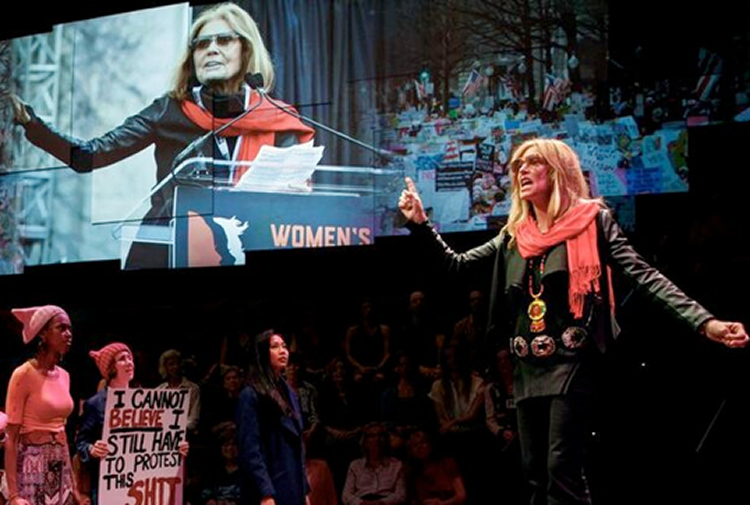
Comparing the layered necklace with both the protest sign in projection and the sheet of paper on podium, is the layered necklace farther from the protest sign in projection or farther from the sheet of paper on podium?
the sheet of paper on podium

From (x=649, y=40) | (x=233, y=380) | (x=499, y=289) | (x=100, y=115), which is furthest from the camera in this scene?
(x=100, y=115)

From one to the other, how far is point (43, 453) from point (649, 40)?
18.8 ft

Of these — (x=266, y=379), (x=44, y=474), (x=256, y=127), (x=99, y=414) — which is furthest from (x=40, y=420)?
(x=256, y=127)

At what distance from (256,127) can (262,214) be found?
86 centimetres

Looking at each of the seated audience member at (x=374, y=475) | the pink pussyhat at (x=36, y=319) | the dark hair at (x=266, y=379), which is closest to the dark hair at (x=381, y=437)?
the seated audience member at (x=374, y=475)

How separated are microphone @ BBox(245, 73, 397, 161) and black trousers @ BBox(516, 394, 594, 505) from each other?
6.22 meters

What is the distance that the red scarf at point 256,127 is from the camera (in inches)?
399

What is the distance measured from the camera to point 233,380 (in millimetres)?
8203

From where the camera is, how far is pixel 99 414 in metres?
5.61

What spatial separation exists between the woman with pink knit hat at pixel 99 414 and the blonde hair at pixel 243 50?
499 cm

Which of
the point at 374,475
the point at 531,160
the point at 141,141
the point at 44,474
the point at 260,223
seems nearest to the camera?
the point at 531,160

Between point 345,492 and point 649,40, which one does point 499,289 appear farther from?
point 649,40

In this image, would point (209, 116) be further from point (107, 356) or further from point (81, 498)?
point (81, 498)

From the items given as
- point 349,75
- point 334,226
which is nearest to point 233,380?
point 334,226
